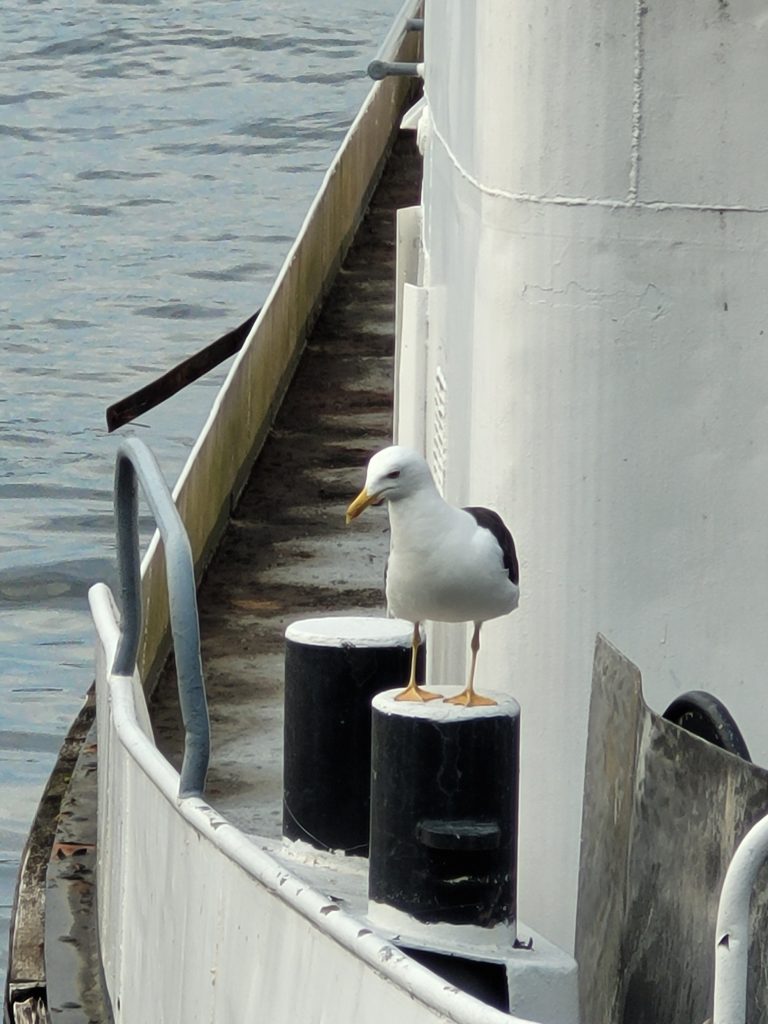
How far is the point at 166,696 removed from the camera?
8773mm

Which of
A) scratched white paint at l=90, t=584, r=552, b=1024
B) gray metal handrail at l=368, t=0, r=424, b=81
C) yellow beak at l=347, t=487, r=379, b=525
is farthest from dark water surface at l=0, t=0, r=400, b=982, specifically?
yellow beak at l=347, t=487, r=379, b=525

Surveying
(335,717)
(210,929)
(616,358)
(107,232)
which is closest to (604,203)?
(616,358)

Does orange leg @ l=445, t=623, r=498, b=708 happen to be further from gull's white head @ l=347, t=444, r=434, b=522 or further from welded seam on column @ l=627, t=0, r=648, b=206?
welded seam on column @ l=627, t=0, r=648, b=206

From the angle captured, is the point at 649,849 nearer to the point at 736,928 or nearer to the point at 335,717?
the point at 335,717

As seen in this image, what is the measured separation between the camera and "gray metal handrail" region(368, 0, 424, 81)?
388 inches

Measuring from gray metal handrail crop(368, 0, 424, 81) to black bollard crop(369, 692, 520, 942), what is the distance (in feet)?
16.8

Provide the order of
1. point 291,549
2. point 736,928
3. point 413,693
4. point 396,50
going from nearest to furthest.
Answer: point 736,928
point 413,693
point 291,549
point 396,50

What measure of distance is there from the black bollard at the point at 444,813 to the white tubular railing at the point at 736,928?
1.38m

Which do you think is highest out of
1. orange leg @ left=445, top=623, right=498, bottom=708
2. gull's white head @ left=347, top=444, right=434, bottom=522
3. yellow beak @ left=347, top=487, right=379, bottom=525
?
gull's white head @ left=347, top=444, right=434, bottom=522

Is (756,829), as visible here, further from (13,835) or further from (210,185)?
(210,185)

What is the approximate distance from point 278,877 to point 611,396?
151 cm

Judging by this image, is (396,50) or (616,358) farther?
(396,50)

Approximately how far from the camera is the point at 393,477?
4824 mm

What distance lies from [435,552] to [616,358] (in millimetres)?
750
